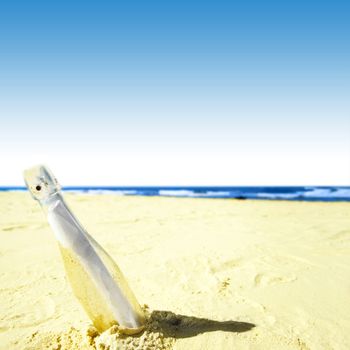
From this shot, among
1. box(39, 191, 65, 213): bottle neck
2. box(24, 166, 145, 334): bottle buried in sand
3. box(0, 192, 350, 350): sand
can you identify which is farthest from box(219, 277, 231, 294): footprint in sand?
box(39, 191, 65, 213): bottle neck

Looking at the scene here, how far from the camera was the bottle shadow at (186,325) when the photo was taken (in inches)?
71.2

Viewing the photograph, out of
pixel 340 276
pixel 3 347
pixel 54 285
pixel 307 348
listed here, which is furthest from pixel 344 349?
pixel 54 285

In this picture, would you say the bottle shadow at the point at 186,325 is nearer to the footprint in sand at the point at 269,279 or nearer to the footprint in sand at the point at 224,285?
the footprint in sand at the point at 224,285

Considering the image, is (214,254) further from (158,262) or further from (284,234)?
(284,234)

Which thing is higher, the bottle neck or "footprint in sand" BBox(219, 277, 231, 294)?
the bottle neck

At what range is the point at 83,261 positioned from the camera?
5.19 feet

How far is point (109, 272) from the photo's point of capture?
5.27 ft

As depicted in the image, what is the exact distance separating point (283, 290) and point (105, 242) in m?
3.04

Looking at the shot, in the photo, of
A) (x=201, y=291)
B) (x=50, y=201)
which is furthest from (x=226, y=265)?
(x=50, y=201)

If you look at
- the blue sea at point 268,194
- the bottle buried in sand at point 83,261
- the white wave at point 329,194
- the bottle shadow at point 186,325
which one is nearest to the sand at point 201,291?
the bottle shadow at point 186,325

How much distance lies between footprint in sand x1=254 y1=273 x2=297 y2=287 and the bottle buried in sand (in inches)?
66.4

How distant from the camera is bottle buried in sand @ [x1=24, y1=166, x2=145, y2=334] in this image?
1.58 meters

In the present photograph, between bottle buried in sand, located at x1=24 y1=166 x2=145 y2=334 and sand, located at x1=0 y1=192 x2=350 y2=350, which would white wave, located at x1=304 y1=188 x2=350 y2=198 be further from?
bottle buried in sand, located at x1=24 y1=166 x2=145 y2=334

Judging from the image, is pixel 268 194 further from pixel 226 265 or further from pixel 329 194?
pixel 226 265
